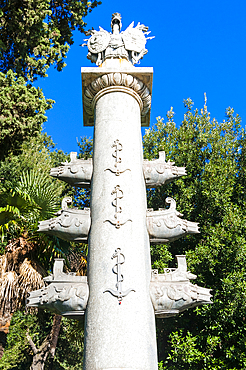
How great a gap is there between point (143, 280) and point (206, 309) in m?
7.38

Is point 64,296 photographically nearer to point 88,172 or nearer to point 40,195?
point 88,172

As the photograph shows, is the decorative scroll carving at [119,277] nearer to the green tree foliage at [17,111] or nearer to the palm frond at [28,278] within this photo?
the palm frond at [28,278]

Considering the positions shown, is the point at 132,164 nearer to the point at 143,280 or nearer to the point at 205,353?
the point at 143,280

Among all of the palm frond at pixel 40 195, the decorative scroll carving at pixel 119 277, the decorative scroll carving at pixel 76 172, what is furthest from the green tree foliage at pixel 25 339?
the decorative scroll carving at pixel 119 277

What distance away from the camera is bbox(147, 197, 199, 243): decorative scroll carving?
5875 mm

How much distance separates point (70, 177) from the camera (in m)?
6.41

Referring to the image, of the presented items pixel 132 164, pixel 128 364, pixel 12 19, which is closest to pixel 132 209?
pixel 132 164

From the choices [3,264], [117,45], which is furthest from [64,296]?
[3,264]

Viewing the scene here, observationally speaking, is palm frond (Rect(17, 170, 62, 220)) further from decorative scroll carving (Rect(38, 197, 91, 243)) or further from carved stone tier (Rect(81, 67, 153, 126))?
decorative scroll carving (Rect(38, 197, 91, 243))

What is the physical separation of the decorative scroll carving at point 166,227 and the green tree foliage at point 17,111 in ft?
20.6

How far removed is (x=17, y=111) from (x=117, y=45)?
4.72m

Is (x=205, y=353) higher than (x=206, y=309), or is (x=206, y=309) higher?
(x=206, y=309)

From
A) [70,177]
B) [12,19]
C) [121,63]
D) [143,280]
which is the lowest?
[143,280]

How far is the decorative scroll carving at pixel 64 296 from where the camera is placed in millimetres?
5156
